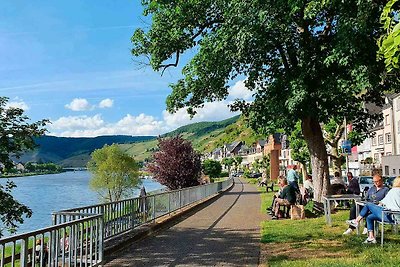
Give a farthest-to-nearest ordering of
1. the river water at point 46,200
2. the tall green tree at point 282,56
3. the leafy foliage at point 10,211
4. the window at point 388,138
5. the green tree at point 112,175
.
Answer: the window at point 388,138, the green tree at point 112,175, the river water at point 46,200, the tall green tree at point 282,56, the leafy foliage at point 10,211

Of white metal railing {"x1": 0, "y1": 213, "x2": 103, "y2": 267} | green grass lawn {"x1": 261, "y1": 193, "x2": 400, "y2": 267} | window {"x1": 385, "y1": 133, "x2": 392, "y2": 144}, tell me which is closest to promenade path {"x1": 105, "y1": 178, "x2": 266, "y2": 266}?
green grass lawn {"x1": 261, "y1": 193, "x2": 400, "y2": 267}

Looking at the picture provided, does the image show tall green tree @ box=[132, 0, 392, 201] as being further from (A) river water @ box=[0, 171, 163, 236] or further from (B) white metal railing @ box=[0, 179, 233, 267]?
(A) river water @ box=[0, 171, 163, 236]

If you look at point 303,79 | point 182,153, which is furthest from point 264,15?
point 182,153

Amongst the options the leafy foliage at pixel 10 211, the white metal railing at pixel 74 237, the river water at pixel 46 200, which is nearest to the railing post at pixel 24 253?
the white metal railing at pixel 74 237

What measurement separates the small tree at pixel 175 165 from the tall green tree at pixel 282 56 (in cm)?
1725

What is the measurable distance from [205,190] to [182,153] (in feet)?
26.8

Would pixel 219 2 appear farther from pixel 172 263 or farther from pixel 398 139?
pixel 398 139

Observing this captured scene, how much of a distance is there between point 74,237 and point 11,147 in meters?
4.61

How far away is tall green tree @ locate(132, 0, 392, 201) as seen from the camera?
1276cm

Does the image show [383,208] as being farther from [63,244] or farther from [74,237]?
[63,244]

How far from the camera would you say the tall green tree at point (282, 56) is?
12.8 meters

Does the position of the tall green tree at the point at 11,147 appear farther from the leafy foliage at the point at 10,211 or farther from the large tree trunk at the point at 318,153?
the large tree trunk at the point at 318,153

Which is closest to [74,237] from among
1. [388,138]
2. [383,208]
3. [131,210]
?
[131,210]

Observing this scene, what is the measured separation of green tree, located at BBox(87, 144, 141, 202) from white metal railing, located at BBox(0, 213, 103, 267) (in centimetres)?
4096
